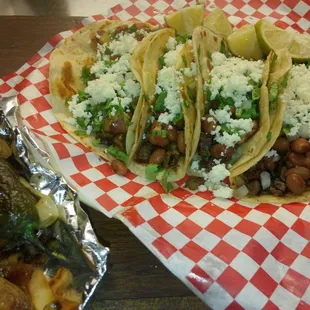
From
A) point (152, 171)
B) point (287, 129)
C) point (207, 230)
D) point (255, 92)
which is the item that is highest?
point (255, 92)

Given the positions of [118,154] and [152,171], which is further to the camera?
[118,154]

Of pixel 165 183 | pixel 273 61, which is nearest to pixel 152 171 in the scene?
pixel 165 183

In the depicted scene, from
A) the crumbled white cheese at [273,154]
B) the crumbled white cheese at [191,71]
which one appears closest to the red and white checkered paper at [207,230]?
the crumbled white cheese at [273,154]

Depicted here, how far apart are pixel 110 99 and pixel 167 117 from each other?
40cm

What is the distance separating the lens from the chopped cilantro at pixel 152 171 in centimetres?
241

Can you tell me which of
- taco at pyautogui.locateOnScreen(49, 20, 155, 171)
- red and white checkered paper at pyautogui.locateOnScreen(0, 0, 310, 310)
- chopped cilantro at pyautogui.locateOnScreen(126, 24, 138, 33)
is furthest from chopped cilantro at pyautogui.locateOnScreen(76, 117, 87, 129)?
chopped cilantro at pyautogui.locateOnScreen(126, 24, 138, 33)

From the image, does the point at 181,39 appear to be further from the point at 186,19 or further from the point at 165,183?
the point at 165,183

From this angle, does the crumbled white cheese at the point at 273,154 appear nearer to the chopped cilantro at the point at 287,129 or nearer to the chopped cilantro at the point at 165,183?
the chopped cilantro at the point at 287,129

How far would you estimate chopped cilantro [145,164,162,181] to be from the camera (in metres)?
2.41

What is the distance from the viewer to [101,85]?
2.58m

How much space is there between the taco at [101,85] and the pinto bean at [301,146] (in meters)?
0.90

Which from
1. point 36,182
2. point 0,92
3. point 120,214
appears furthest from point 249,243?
point 0,92

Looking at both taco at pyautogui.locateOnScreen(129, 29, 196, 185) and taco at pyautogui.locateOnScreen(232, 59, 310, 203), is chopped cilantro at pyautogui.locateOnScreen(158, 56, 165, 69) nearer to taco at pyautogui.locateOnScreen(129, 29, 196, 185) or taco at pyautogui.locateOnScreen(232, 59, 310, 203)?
taco at pyautogui.locateOnScreen(129, 29, 196, 185)

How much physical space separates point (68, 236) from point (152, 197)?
0.49 m
